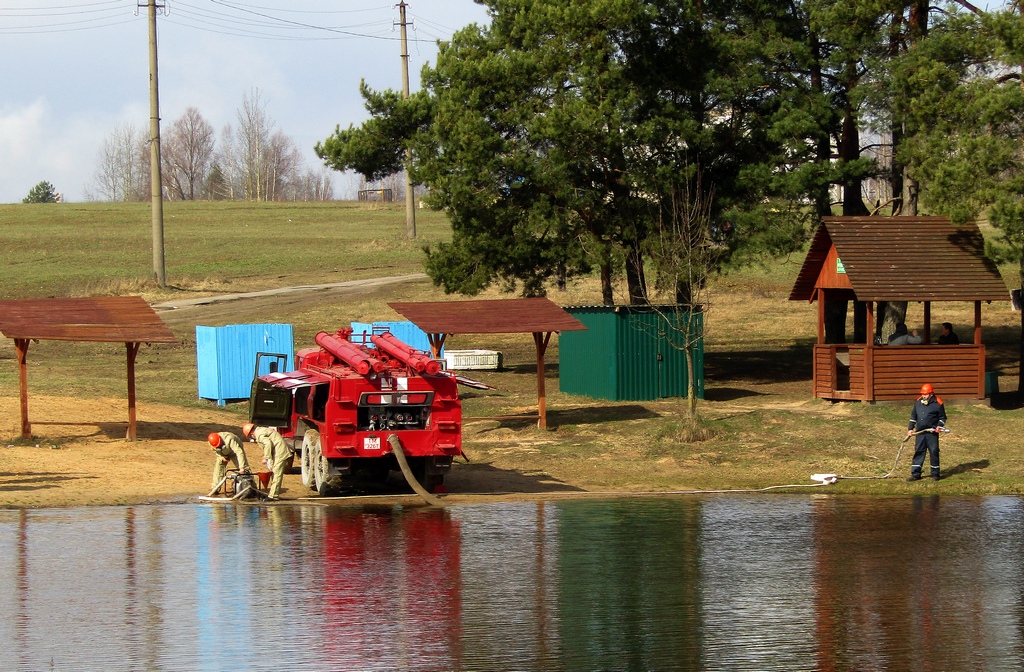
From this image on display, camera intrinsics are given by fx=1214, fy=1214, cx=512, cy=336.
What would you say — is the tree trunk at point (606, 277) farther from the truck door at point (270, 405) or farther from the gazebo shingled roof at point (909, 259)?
the truck door at point (270, 405)

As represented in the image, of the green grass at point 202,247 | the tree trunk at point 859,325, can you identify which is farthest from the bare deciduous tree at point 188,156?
the tree trunk at point 859,325

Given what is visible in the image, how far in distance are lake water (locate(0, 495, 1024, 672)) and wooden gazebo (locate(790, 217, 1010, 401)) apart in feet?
34.7

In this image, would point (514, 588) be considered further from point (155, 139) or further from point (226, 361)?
point (155, 139)

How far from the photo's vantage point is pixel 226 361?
3225 cm

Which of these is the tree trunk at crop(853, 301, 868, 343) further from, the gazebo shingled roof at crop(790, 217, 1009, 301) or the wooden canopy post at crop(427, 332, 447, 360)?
the wooden canopy post at crop(427, 332, 447, 360)

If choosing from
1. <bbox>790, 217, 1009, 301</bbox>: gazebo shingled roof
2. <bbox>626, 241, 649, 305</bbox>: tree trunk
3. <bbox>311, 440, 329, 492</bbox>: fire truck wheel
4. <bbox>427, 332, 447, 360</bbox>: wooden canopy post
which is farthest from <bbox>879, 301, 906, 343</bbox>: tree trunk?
<bbox>311, 440, 329, 492</bbox>: fire truck wheel

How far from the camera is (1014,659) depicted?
9.62 meters

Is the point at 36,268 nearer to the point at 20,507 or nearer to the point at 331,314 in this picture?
the point at 331,314

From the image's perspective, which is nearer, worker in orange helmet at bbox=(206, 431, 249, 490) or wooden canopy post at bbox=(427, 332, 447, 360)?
worker in orange helmet at bbox=(206, 431, 249, 490)

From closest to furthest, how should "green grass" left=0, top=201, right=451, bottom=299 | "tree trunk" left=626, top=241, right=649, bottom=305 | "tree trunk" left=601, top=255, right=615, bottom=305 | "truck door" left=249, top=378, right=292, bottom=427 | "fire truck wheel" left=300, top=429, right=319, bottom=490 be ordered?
"fire truck wheel" left=300, top=429, right=319, bottom=490
"truck door" left=249, top=378, right=292, bottom=427
"tree trunk" left=601, top=255, right=615, bottom=305
"tree trunk" left=626, top=241, right=649, bottom=305
"green grass" left=0, top=201, right=451, bottom=299

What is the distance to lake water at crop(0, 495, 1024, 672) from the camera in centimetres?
987

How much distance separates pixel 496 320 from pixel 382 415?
8407 mm

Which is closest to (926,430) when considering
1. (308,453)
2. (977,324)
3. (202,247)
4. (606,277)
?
(977,324)

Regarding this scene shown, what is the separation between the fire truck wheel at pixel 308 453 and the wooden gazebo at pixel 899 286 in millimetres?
13988
